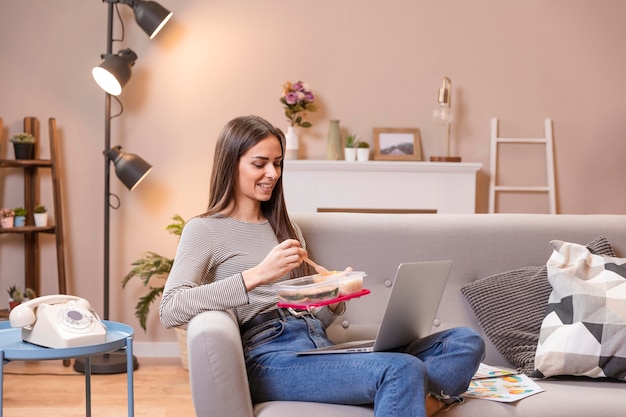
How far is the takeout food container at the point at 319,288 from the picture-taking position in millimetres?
2045

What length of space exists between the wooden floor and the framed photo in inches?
62.7

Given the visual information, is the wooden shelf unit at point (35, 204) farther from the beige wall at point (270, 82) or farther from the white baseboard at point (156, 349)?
the white baseboard at point (156, 349)

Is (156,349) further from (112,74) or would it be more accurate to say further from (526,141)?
(526,141)

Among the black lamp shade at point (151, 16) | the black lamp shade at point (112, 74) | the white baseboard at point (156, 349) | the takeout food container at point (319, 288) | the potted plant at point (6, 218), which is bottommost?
the white baseboard at point (156, 349)

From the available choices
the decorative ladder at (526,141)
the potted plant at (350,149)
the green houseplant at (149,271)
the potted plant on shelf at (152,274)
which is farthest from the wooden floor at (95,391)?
the decorative ladder at (526,141)

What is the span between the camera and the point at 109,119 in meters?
4.27

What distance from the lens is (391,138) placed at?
14.8 feet

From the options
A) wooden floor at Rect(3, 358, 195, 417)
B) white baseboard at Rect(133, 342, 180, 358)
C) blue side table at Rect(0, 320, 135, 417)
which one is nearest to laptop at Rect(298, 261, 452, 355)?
blue side table at Rect(0, 320, 135, 417)

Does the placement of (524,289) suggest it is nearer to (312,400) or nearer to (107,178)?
(312,400)

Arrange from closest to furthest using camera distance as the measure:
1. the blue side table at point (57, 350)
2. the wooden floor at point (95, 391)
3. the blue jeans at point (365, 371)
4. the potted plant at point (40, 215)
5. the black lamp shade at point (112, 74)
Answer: the blue jeans at point (365, 371), the blue side table at point (57, 350), the wooden floor at point (95, 391), the black lamp shade at point (112, 74), the potted plant at point (40, 215)

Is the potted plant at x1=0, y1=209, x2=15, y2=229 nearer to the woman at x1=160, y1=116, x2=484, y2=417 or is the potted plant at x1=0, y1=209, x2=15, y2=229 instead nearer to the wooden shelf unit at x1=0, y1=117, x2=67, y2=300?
the wooden shelf unit at x1=0, y1=117, x2=67, y2=300

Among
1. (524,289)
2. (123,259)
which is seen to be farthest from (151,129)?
(524,289)

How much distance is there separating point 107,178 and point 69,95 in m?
0.56

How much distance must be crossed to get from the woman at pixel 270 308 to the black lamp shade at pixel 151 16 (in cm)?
202
